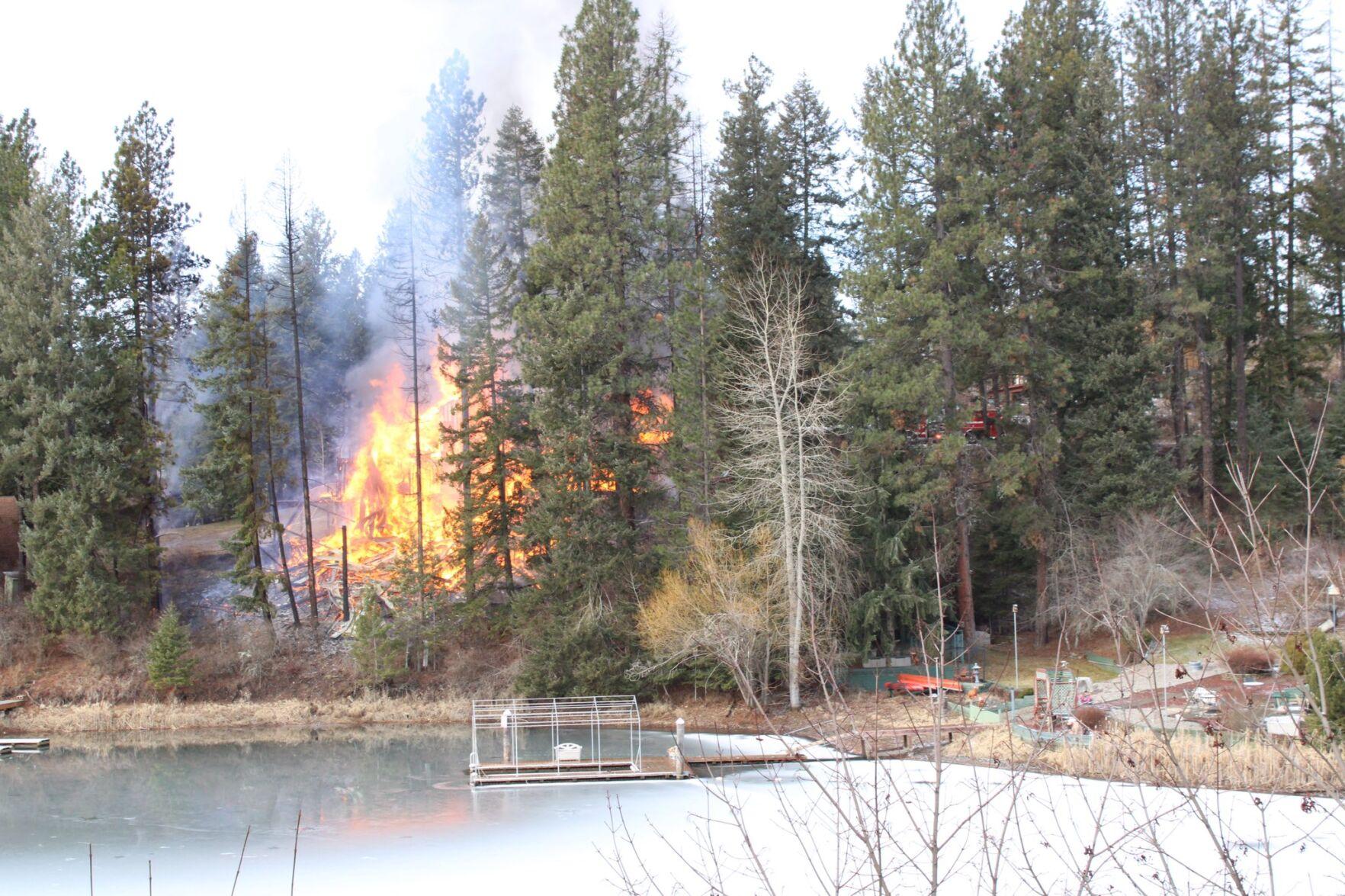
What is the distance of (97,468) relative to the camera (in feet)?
Result: 105

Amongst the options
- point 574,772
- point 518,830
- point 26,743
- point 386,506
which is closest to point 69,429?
point 386,506

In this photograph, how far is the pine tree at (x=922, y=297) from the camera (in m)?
30.2

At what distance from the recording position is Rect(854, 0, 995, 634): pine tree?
3022 centimetres

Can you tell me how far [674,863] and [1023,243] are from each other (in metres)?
23.7

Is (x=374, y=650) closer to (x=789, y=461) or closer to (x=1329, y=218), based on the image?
(x=789, y=461)

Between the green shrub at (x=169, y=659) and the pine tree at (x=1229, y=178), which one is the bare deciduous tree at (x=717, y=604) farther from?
the pine tree at (x=1229, y=178)

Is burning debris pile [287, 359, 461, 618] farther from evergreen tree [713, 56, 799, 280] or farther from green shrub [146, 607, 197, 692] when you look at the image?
evergreen tree [713, 56, 799, 280]

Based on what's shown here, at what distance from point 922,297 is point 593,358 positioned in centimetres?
916

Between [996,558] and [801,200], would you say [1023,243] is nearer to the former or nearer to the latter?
[801,200]

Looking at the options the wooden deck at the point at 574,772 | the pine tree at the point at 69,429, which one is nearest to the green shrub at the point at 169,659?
the pine tree at the point at 69,429

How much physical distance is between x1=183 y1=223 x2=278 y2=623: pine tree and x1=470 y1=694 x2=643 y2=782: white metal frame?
9757 mm

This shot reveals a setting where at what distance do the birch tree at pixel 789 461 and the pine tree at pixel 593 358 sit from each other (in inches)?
132

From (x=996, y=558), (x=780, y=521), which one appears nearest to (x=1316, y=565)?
(x=996, y=558)

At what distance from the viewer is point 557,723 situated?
23.3m
